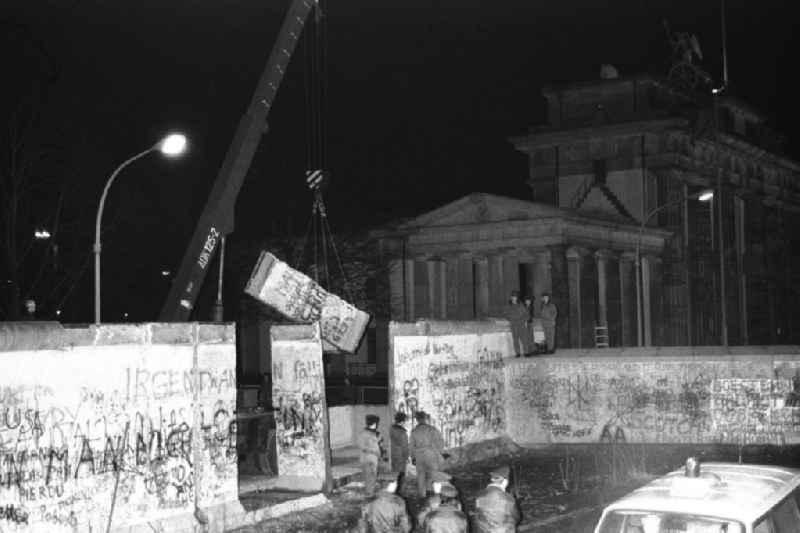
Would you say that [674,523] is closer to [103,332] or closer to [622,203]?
[103,332]

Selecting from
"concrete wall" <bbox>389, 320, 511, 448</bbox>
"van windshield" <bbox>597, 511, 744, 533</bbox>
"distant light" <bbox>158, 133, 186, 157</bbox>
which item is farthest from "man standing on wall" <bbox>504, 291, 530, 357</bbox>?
"van windshield" <bbox>597, 511, 744, 533</bbox>

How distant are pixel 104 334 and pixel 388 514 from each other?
4.79m

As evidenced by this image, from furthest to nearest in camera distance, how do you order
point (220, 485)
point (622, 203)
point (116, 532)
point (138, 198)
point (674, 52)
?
point (674, 52) → point (622, 203) → point (138, 198) → point (220, 485) → point (116, 532)

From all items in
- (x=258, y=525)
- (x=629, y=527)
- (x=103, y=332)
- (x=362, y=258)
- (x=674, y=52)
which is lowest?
(x=258, y=525)

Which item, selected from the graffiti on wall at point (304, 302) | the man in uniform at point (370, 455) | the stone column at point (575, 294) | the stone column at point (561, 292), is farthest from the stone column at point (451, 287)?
the man in uniform at point (370, 455)

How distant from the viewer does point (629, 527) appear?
7.25 m

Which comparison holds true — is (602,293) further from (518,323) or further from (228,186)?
(228,186)

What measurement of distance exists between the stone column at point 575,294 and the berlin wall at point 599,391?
22.4 metres

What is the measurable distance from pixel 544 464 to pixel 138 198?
2876cm

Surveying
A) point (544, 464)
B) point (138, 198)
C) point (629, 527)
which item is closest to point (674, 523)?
point (629, 527)

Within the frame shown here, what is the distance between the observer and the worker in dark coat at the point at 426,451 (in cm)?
1681

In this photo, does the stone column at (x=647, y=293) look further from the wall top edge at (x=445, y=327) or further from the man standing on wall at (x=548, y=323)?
the wall top edge at (x=445, y=327)

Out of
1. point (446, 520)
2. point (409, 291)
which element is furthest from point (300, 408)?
point (409, 291)

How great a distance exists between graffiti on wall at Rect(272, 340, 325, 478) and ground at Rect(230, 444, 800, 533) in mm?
840
